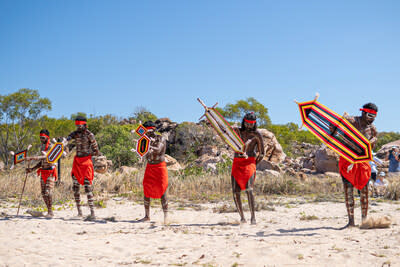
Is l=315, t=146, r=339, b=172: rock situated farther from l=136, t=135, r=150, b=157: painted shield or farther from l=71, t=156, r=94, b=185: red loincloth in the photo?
l=71, t=156, r=94, b=185: red loincloth

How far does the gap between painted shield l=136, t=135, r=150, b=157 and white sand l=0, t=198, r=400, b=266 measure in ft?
4.45

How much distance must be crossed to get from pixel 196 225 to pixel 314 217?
7.63 feet

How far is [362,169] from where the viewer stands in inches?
223

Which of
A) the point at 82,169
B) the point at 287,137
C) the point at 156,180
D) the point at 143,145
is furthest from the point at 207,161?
the point at 287,137

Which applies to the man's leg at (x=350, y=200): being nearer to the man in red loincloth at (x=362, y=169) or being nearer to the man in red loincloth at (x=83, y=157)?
the man in red loincloth at (x=362, y=169)

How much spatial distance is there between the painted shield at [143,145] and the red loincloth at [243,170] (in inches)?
64.8

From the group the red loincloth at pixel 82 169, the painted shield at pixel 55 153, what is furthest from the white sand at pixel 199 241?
the painted shield at pixel 55 153

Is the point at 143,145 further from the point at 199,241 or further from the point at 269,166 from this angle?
the point at 269,166

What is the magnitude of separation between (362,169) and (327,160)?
369 inches

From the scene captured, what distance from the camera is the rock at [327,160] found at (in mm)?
14539

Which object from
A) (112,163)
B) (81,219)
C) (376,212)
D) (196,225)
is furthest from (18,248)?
(112,163)

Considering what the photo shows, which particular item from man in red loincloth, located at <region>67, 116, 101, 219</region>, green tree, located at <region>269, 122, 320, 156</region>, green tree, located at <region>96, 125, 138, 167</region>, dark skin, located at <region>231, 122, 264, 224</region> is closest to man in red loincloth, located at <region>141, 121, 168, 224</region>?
man in red loincloth, located at <region>67, 116, 101, 219</region>

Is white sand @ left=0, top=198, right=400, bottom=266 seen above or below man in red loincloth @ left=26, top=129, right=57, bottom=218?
below

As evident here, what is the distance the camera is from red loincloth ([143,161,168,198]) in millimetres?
6824
